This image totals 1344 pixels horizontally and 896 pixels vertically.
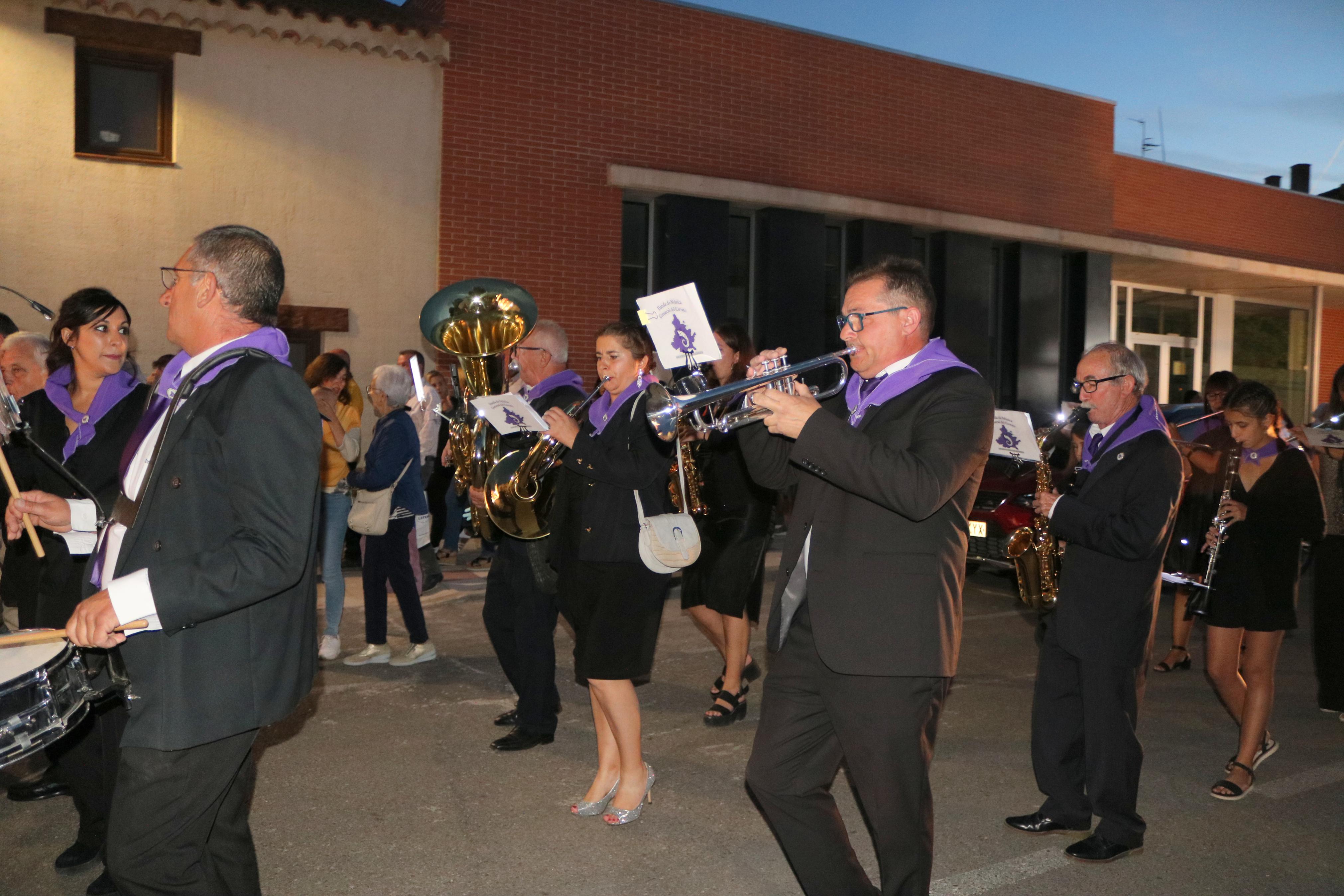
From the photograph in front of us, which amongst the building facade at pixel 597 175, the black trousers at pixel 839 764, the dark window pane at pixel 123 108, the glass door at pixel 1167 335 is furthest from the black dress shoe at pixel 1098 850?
the glass door at pixel 1167 335

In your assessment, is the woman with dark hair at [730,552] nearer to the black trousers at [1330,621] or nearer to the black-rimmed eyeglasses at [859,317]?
the black-rimmed eyeglasses at [859,317]

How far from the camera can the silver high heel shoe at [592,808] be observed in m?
4.57

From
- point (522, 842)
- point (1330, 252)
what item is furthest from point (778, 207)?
point (1330, 252)

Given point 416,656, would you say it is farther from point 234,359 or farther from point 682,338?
point 234,359

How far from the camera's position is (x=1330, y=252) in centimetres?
2377

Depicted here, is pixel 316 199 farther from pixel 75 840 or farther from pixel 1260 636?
pixel 1260 636

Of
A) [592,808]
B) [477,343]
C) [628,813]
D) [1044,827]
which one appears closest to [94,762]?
[592,808]

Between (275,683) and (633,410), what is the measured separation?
2.36 metres

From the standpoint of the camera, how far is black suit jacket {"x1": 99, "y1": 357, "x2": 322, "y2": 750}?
2418 millimetres

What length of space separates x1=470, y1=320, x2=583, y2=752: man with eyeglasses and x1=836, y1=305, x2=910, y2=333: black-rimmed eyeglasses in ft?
7.52

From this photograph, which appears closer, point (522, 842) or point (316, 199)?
point (522, 842)

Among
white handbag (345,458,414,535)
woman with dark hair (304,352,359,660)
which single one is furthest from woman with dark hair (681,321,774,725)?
woman with dark hair (304,352,359,660)

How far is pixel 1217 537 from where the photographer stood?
5.37 metres

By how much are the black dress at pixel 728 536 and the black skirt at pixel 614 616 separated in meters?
1.53
